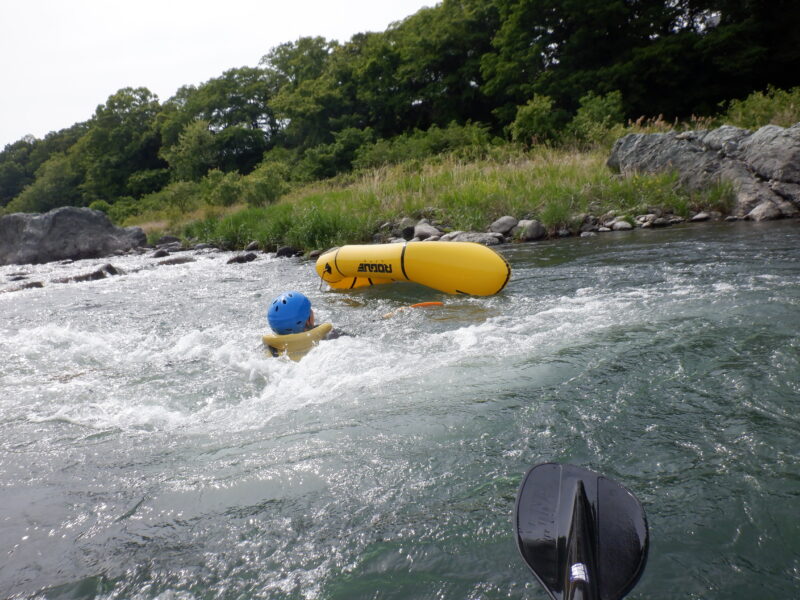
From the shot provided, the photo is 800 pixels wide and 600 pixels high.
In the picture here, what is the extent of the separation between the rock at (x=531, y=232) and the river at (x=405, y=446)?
4.69 m

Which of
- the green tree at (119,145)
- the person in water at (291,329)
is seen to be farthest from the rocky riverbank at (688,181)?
the green tree at (119,145)

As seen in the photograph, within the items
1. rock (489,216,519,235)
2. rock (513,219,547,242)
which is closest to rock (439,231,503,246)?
rock (489,216,519,235)

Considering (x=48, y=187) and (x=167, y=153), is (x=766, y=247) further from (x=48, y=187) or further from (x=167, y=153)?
(x=48, y=187)

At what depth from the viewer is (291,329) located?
405 centimetres

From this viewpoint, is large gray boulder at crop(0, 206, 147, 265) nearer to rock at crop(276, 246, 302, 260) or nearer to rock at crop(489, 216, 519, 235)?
rock at crop(276, 246, 302, 260)

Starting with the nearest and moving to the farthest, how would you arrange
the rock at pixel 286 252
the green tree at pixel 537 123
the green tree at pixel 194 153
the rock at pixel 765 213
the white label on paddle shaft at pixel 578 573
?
the white label on paddle shaft at pixel 578 573 < the rock at pixel 765 213 < the rock at pixel 286 252 < the green tree at pixel 537 123 < the green tree at pixel 194 153

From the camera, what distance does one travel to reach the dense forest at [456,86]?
1912 centimetres

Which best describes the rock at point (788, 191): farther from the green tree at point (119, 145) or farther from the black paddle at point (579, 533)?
the green tree at point (119, 145)

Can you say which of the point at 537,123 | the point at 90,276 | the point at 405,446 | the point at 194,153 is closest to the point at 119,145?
the point at 194,153

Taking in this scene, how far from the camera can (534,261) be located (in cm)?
745

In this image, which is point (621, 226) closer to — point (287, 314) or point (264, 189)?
point (287, 314)

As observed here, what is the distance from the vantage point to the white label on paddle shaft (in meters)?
1.19

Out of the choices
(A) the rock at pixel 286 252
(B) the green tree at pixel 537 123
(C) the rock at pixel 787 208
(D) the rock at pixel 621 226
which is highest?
(B) the green tree at pixel 537 123

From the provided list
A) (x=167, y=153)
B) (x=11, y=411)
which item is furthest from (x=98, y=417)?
(x=167, y=153)
